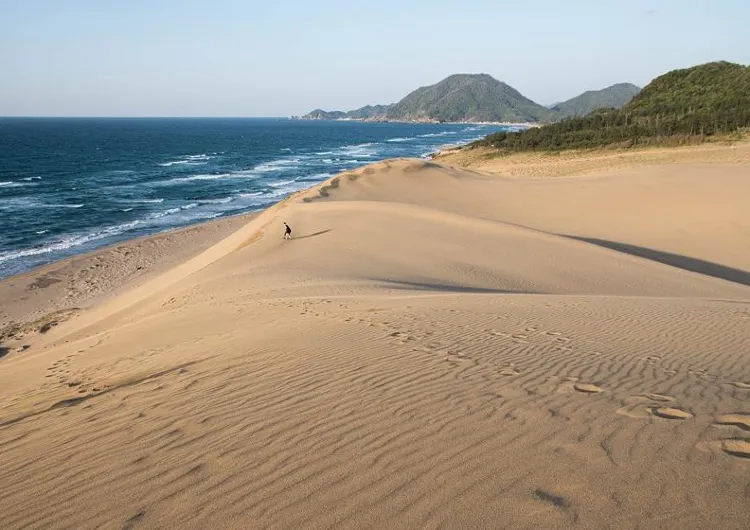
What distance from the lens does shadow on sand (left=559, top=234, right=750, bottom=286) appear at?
56.7ft

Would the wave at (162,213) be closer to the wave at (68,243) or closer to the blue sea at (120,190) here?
the blue sea at (120,190)

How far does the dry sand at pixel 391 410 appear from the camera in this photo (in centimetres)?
342

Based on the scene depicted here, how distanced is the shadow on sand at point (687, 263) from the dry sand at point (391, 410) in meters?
3.63

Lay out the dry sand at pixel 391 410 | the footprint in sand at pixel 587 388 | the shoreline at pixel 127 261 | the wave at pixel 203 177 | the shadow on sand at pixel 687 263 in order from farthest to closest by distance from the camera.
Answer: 1. the wave at pixel 203 177
2. the shoreline at pixel 127 261
3. the shadow on sand at pixel 687 263
4. the footprint in sand at pixel 587 388
5. the dry sand at pixel 391 410

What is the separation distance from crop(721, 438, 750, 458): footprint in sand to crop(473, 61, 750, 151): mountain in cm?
4966

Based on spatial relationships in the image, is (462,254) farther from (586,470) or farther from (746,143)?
(746,143)

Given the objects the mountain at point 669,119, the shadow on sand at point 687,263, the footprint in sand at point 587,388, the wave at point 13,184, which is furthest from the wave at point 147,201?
the footprint in sand at point 587,388

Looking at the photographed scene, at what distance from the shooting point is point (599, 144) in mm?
50656

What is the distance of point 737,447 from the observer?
3.90 meters

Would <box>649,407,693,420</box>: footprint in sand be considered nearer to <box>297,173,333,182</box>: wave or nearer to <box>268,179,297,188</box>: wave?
<box>268,179,297,188</box>: wave

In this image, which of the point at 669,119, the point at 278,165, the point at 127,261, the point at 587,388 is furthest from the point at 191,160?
the point at 587,388

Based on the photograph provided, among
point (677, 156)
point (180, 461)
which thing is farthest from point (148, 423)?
point (677, 156)

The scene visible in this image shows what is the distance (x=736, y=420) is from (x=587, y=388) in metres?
1.28

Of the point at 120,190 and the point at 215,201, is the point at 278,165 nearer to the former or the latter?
the point at 120,190
